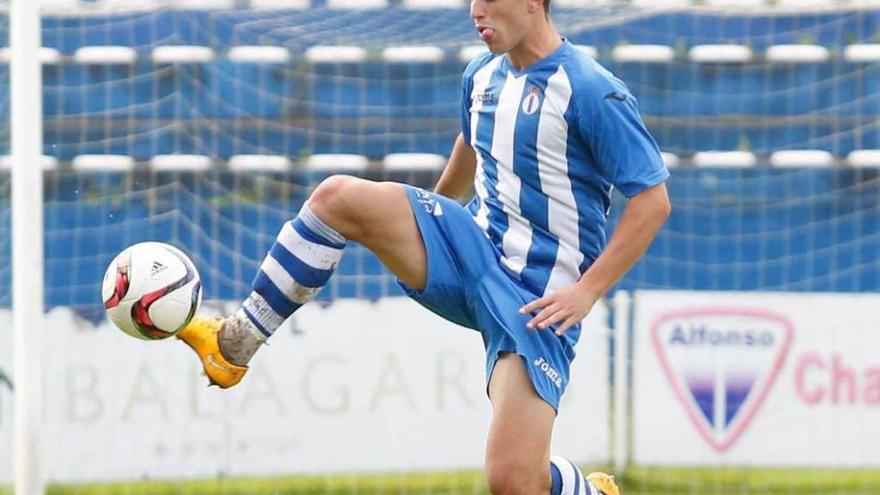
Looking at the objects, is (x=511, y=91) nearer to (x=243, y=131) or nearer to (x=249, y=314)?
(x=249, y=314)

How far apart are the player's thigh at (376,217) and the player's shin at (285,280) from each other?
6 cm

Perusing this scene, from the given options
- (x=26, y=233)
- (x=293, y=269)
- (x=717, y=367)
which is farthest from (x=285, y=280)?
(x=717, y=367)

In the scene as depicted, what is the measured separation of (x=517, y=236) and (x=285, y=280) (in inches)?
28.6

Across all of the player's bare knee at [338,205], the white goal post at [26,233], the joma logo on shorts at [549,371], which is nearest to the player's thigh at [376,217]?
the player's bare knee at [338,205]

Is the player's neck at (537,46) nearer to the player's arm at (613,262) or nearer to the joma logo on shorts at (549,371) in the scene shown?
the player's arm at (613,262)

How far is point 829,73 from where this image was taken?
995 centimetres

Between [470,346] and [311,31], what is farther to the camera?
[311,31]

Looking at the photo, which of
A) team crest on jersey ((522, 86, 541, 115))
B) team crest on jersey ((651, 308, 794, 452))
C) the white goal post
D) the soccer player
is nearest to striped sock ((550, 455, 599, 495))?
the soccer player

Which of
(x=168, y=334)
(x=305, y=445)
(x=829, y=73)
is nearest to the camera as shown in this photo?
(x=168, y=334)

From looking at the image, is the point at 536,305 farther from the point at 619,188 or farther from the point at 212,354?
the point at 212,354

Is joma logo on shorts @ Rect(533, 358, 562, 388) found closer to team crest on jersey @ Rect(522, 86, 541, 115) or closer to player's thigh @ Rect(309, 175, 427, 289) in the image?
player's thigh @ Rect(309, 175, 427, 289)

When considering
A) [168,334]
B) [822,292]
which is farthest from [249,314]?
[822,292]

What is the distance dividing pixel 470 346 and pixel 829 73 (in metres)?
2.83

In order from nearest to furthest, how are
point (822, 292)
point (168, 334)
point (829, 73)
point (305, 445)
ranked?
point (168, 334), point (305, 445), point (822, 292), point (829, 73)
